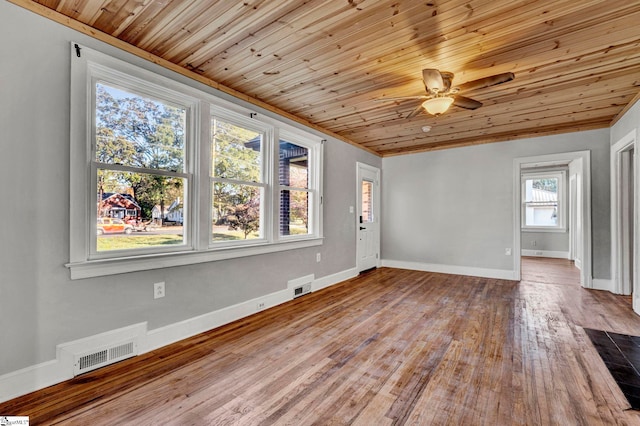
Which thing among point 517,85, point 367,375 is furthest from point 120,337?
point 517,85

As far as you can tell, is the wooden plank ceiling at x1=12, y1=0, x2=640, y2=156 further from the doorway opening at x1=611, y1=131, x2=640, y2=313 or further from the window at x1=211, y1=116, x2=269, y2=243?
the doorway opening at x1=611, y1=131, x2=640, y2=313

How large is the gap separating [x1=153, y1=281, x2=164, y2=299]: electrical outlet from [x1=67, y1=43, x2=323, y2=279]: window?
0.17m

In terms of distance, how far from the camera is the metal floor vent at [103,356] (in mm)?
2094

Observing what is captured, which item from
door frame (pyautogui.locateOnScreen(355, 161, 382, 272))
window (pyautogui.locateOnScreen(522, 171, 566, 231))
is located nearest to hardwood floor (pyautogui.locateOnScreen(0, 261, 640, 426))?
door frame (pyautogui.locateOnScreen(355, 161, 382, 272))

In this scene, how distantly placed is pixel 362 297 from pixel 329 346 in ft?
5.23

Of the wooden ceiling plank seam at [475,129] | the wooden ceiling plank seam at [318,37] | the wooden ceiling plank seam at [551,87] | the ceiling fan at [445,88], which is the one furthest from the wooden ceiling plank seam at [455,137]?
the wooden ceiling plank seam at [318,37]

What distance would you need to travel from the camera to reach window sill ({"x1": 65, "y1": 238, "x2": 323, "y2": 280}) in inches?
83.8

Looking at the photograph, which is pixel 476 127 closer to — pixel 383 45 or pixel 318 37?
pixel 383 45

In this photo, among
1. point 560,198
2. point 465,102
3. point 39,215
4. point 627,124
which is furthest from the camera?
point 560,198

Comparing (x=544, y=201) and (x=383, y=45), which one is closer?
(x=383, y=45)

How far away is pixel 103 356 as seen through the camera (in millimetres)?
2207

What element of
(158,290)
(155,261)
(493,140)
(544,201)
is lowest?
(158,290)

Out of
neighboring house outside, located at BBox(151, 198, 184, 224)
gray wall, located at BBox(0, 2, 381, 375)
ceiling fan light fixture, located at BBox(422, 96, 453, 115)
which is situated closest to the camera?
gray wall, located at BBox(0, 2, 381, 375)

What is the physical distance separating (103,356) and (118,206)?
1.16 meters
